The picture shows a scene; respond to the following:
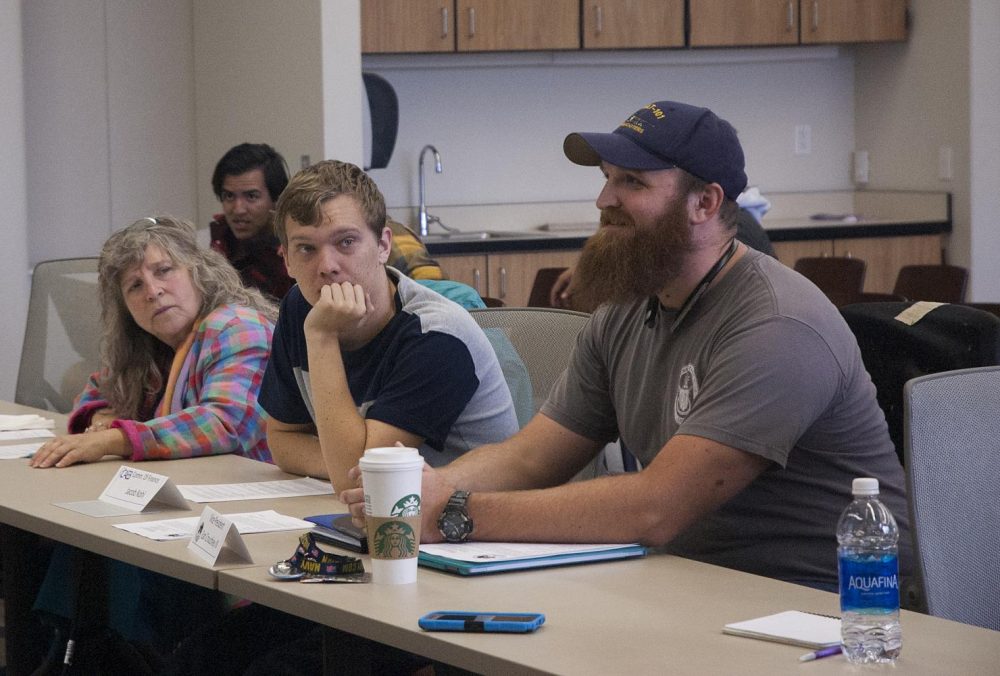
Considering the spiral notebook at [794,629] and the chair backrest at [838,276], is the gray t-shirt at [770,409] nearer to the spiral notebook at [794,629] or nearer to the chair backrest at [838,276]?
the spiral notebook at [794,629]

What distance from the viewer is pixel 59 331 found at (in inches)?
161

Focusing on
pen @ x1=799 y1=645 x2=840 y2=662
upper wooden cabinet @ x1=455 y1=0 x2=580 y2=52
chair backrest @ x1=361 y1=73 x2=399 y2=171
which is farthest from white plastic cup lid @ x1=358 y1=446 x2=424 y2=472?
upper wooden cabinet @ x1=455 y1=0 x2=580 y2=52

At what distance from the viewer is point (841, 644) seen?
4.99 ft

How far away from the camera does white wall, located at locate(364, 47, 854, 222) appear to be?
266 inches

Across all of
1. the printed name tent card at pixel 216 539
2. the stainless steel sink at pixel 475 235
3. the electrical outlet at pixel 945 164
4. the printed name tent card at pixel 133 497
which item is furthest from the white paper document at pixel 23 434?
the electrical outlet at pixel 945 164

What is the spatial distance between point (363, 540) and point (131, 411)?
4.63 feet

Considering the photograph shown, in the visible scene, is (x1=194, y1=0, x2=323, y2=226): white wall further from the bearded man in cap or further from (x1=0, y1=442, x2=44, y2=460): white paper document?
the bearded man in cap

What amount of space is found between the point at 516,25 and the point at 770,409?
4603 mm

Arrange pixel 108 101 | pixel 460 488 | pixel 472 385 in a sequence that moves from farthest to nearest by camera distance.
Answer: pixel 108 101 → pixel 472 385 → pixel 460 488

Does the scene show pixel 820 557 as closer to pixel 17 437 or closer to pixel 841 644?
pixel 841 644

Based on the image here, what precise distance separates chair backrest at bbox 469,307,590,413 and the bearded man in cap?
1.74 feet

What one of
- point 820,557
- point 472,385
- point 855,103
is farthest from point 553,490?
point 855,103

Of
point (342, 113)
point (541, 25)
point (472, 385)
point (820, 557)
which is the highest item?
point (541, 25)

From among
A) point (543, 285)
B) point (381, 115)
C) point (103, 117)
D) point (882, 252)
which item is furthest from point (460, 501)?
point (882, 252)
